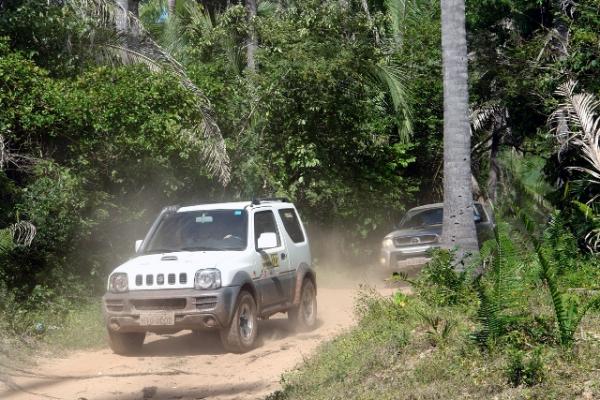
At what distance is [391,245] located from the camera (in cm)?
1862

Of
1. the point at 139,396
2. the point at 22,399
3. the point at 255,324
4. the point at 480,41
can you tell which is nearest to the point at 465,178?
the point at 255,324

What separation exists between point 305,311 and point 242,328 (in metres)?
2.18

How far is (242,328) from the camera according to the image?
36.2ft

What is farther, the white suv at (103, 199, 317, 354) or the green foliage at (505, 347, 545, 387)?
the white suv at (103, 199, 317, 354)

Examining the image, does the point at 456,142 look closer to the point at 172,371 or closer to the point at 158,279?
the point at 158,279

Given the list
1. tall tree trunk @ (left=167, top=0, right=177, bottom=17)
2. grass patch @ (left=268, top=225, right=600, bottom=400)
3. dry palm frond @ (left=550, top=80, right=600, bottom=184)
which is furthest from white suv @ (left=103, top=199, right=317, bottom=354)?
tall tree trunk @ (left=167, top=0, right=177, bottom=17)

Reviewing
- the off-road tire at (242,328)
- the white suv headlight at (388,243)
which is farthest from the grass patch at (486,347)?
the white suv headlight at (388,243)

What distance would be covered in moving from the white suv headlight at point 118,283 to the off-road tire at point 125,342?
53 centimetres

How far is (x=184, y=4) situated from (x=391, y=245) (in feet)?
41.3

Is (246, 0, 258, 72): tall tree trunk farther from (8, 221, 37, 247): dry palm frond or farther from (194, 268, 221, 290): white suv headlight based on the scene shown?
(194, 268, 221, 290): white suv headlight

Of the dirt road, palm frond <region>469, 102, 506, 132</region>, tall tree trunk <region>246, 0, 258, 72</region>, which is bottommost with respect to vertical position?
the dirt road

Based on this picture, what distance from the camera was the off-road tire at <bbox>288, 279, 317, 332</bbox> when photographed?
1280cm

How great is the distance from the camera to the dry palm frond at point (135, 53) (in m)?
15.9

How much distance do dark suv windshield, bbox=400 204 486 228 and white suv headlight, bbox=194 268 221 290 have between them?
9411mm
